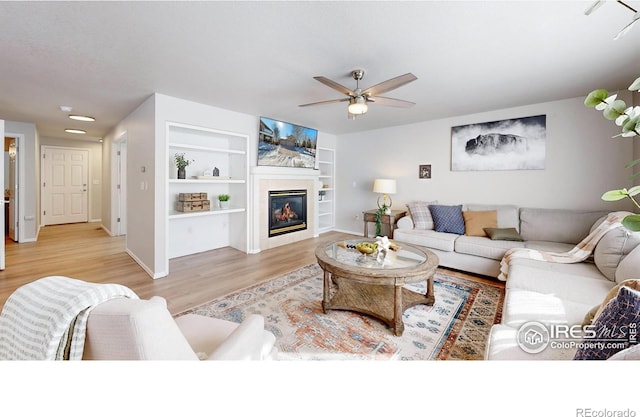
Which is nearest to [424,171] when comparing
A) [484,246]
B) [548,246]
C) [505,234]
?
[505,234]

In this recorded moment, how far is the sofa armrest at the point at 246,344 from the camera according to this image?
0.91 metres

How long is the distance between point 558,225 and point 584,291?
1.82 meters

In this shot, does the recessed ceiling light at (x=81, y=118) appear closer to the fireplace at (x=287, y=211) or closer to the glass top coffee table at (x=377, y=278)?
the fireplace at (x=287, y=211)

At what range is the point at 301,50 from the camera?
208 centimetres

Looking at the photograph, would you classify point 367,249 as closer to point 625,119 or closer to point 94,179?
point 625,119

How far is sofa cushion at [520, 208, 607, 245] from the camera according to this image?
302 centimetres

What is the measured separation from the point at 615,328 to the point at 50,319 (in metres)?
1.75

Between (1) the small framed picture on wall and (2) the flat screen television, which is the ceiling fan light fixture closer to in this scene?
(2) the flat screen television

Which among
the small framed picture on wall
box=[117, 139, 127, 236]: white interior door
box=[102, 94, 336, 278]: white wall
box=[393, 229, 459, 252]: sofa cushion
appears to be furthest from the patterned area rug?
box=[117, 139, 127, 236]: white interior door

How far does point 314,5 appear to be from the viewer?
1563 mm

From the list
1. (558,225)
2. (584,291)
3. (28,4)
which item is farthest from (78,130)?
(558,225)

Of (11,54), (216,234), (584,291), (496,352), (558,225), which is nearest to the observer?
(496,352)

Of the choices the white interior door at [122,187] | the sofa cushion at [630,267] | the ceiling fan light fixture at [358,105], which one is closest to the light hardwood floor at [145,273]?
the white interior door at [122,187]
